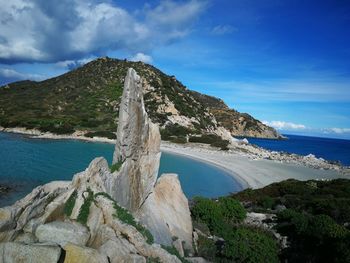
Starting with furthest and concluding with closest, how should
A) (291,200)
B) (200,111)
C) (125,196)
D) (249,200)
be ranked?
(200,111) → (249,200) → (291,200) → (125,196)

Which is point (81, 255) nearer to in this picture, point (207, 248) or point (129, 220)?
point (129, 220)

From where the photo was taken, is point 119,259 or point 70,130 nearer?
point 119,259

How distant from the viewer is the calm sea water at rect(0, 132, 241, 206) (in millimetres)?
36438

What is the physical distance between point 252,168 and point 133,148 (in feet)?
156

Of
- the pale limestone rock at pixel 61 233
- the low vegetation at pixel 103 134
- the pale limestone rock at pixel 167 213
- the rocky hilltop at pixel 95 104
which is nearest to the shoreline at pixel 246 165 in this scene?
the low vegetation at pixel 103 134

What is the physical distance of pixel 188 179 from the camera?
4862 cm

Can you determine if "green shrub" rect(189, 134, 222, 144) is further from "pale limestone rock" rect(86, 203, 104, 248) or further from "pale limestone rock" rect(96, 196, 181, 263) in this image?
"pale limestone rock" rect(96, 196, 181, 263)

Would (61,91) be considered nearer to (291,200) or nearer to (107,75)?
(107,75)

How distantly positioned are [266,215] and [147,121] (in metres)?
11.4

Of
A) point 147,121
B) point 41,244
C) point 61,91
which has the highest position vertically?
point 61,91

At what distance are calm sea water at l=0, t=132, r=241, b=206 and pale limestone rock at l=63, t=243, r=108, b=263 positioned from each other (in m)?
20.4

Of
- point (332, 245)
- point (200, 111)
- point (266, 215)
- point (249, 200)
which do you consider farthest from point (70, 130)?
point (332, 245)

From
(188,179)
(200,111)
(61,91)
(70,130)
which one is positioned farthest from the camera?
(61,91)

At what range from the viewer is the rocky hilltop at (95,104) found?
9686cm
